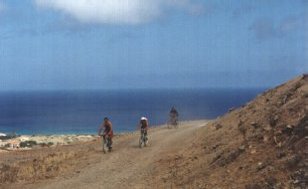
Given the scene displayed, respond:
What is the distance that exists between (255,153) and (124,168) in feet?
25.8

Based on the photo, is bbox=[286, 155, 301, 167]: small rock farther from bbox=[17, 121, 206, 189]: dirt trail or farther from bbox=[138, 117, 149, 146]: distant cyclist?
bbox=[138, 117, 149, 146]: distant cyclist

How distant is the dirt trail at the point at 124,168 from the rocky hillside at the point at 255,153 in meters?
0.88

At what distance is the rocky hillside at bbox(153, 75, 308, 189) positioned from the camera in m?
18.2

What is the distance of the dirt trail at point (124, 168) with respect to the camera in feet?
81.7

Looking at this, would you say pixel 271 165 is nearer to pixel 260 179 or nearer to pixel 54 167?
pixel 260 179

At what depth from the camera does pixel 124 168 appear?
27.3 meters

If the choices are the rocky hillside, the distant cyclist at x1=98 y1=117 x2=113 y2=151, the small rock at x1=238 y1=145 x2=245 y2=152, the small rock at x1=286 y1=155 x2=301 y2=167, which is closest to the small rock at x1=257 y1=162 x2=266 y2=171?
the rocky hillside

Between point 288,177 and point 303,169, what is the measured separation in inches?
19.4

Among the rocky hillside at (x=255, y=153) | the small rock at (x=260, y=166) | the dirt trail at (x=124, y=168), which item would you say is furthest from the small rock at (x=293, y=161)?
the dirt trail at (x=124, y=168)

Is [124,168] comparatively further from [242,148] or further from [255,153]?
[255,153]

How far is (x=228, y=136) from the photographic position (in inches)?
1076

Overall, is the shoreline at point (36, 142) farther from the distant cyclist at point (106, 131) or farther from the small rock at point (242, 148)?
the small rock at point (242, 148)

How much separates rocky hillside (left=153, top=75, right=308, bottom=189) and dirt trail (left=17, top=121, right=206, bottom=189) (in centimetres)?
88

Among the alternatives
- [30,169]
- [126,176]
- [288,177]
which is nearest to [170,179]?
[126,176]
